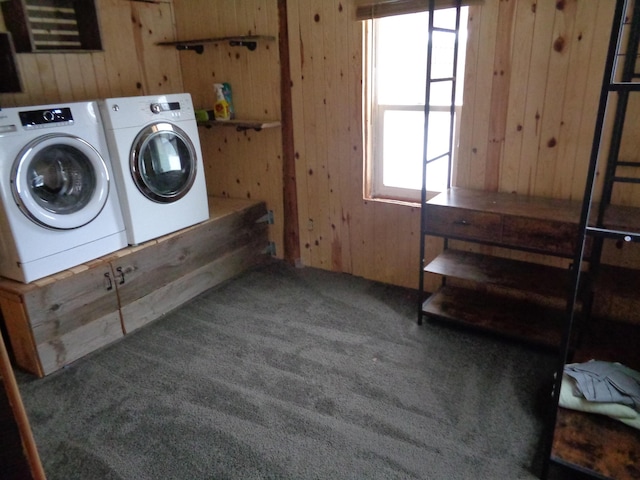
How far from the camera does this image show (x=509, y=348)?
2369mm

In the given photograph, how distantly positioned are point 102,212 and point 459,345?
6.64 feet

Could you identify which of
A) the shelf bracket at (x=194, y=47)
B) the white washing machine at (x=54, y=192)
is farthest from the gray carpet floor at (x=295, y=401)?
the shelf bracket at (x=194, y=47)

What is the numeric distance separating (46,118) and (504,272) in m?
2.38

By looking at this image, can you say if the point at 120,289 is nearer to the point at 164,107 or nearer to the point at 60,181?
the point at 60,181

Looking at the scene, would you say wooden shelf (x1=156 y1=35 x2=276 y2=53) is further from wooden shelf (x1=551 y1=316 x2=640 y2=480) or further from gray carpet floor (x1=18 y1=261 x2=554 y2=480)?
wooden shelf (x1=551 y1=316 x2=640 y2=480)

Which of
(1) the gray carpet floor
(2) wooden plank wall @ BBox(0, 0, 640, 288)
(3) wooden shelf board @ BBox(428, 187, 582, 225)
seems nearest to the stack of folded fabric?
(1) the gray carpet floor

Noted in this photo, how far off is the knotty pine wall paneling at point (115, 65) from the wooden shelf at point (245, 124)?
1.62ft

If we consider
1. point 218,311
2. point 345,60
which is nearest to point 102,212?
point 218,311

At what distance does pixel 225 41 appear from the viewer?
324cm

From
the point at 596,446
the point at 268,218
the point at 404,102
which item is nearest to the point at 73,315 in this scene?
the point at 268,218

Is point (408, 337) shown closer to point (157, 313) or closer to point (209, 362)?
point (209, 362)

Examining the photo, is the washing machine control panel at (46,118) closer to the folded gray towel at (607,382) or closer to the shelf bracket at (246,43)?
the shelf bracket at (246,43)

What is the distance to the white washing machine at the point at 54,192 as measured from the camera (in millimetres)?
2121

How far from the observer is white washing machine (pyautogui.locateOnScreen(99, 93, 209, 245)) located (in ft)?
8.38
